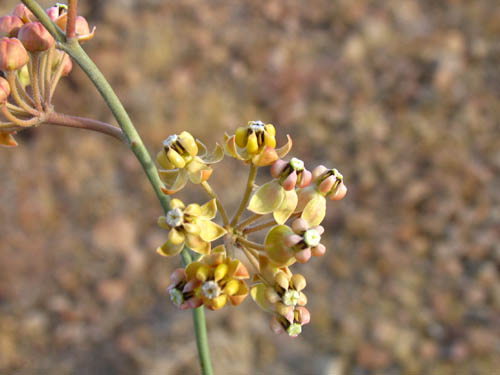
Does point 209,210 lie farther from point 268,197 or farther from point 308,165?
point 308,165

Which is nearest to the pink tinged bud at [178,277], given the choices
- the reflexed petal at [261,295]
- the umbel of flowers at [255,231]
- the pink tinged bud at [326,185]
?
the umbel of flowers at [255,231]

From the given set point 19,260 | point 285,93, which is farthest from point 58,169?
point 285,93

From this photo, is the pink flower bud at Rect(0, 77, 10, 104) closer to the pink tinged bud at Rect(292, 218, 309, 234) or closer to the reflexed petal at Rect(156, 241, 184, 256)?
the reflexed petal at Rect(156, 241, 184, 256)

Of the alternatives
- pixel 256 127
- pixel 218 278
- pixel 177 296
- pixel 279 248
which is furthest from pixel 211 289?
pixel 256 127

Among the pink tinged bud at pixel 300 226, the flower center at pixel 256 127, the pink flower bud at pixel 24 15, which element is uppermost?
the pink flower bud at pixel 24 15

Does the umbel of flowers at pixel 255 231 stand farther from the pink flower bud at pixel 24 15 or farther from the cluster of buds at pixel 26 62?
the pink flower bud at pixel 24 15

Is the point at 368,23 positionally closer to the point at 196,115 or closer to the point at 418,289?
the point at 196,115

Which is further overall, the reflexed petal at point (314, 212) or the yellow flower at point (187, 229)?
the reflexed petal at point (314, 212)
